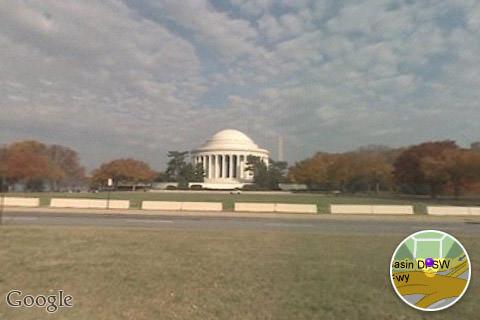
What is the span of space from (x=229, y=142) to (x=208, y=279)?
355ft

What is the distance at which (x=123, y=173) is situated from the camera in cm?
9225

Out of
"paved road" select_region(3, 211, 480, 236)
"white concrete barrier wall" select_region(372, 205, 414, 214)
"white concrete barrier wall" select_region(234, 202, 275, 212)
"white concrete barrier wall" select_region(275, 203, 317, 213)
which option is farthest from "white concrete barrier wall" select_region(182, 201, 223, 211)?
"white concrete barrier wall" select_region(372, 205, 414, 214)

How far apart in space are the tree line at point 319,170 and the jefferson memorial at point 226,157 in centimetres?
902

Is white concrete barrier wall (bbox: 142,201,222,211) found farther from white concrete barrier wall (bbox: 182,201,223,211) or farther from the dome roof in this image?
the dome roof

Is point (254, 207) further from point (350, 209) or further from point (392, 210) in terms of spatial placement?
point (392, 210)

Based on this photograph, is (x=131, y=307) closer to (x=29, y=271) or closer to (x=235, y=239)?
(x=29, y=271)

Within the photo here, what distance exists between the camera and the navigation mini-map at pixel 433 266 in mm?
4117

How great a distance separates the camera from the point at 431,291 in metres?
4.23

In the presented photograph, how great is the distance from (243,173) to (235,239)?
Answer: 99572 mm

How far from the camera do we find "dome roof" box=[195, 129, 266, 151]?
113 metres

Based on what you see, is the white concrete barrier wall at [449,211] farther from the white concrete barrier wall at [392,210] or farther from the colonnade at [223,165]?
the colonnade at [223,165]

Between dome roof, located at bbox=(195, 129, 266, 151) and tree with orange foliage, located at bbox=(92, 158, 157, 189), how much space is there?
949 inches

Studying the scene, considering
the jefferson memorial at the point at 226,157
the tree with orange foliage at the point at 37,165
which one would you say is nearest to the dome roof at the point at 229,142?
the jefferson memorial at the point at 226,157

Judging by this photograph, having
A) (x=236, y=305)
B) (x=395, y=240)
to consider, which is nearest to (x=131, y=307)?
(x=236, y=305)
